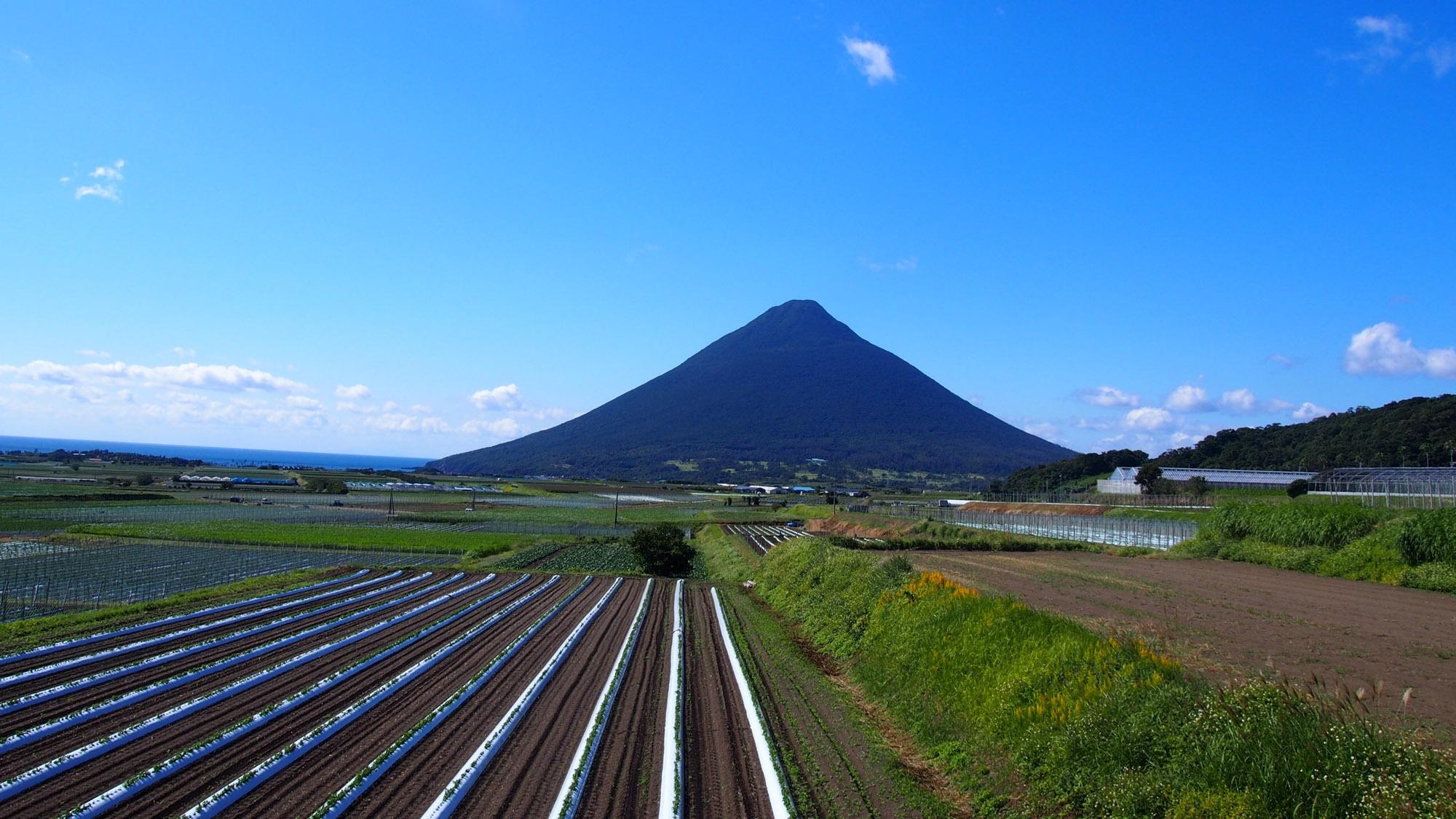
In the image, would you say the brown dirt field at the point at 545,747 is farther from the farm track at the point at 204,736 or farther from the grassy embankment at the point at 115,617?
the grassy embankment at the point at 115,617

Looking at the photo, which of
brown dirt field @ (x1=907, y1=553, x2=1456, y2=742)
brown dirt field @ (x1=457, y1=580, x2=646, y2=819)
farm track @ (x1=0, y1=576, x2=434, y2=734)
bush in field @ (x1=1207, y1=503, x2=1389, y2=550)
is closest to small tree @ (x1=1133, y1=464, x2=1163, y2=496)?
bush in field @ (x1=1207, y1=503, x2=1389, y2=550)

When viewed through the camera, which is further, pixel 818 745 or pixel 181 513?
pixel 181 513


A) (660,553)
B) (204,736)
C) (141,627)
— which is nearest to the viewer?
(204,736)

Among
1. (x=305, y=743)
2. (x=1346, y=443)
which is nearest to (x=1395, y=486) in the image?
(x=305, y=743)

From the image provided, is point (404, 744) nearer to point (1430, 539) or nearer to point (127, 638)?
point (127, 638)

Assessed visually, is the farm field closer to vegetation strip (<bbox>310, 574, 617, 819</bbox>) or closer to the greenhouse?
vegetation strip (<bbox>310, 574, 617, 819</bbox>)

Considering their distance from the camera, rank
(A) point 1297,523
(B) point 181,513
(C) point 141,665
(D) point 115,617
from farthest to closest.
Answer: (B) point 181,513 → (A) point 1297,523 → (D) point 115,617 → (C) point 141,665
